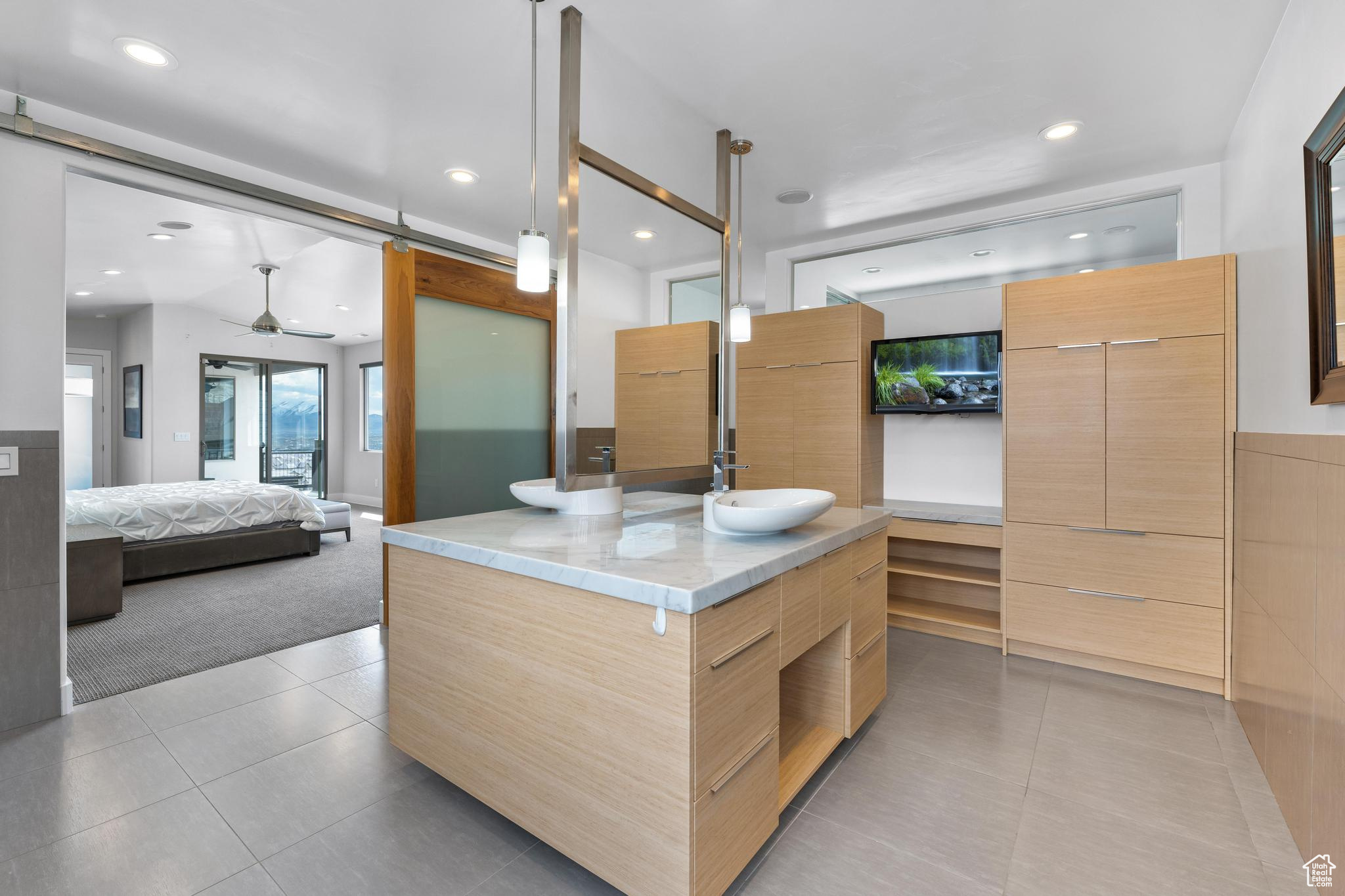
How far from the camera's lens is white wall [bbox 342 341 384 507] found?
348 inches

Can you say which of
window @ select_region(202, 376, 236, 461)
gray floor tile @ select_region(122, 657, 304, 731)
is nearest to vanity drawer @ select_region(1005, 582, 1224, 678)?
gray floor tile @ select_region(122, 657, 304, 731)

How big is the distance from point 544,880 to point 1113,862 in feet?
5.17

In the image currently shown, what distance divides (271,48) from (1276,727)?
4151 mm

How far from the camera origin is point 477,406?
3613 mm

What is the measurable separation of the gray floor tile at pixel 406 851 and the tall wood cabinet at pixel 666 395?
1296 millimetres

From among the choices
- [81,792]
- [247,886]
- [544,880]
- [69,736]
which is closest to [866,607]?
[544,880]

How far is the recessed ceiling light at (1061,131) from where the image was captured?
2.64m

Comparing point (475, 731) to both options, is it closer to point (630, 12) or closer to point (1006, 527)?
point (630, 12)

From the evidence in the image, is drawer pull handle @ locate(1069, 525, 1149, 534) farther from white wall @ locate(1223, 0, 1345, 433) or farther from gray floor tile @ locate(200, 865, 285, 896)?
gray floor tile @ locate(200, 865, 285, 896)

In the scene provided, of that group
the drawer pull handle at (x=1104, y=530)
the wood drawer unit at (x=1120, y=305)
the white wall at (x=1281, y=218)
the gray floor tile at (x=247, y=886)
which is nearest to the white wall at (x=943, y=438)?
the wood drawer unit at (x=1120, y=305)

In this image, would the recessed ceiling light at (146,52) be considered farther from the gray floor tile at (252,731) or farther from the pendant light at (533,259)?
the gray floor tile at (252,731)

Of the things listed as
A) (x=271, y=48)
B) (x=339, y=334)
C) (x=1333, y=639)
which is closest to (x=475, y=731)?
(x=1333, y=639)

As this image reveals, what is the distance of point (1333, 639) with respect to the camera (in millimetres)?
1454

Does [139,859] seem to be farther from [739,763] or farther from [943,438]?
[943,438]
